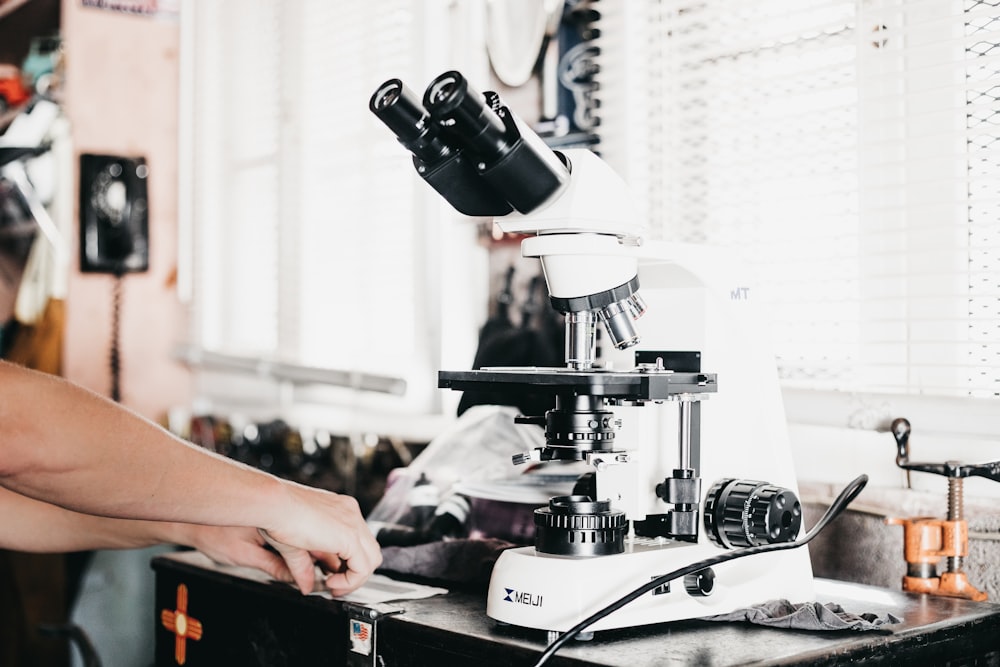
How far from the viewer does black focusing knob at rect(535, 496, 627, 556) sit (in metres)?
1.20

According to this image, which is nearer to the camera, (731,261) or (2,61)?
(731,261)

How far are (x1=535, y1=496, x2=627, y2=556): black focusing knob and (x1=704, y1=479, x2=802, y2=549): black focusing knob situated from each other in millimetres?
123

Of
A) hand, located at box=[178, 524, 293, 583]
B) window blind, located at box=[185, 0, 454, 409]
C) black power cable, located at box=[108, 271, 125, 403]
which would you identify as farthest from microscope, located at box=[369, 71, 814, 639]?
black power cable, located at box=[108, 271, 125, 403]

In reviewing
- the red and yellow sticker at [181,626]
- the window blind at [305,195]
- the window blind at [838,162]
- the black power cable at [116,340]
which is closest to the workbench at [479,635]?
the red and yellow sticker at [181,626]

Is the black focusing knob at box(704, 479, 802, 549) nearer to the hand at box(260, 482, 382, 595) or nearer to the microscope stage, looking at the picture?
the microscope stage

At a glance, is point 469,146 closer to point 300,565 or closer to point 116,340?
point 300,565

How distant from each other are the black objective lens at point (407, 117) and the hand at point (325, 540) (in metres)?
0.43

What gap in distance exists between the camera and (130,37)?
334 cm

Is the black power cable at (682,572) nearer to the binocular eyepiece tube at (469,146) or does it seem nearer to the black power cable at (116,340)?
the binocular eyepiece tube at (469,146)

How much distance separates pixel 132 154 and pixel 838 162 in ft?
7.55

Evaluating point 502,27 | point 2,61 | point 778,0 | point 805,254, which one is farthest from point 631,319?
point 2,61

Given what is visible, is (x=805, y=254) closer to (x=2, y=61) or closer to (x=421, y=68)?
(x=421, y=68)

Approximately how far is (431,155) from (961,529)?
0.85 m

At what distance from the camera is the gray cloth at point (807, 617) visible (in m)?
1.21
